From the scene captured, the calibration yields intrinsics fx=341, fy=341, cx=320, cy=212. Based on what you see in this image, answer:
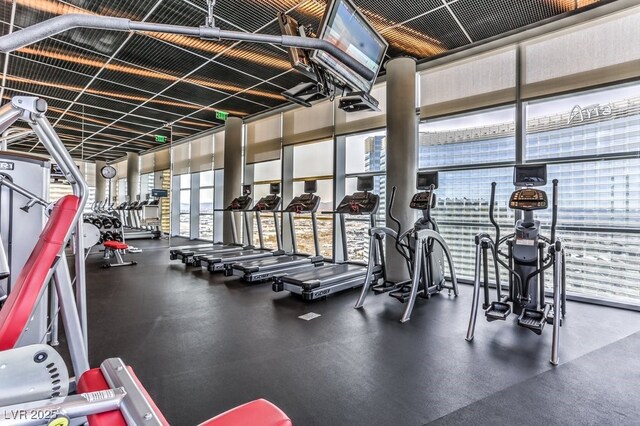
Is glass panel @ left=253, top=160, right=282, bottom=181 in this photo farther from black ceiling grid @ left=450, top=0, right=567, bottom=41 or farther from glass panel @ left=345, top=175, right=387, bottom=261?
black ceiling grid @ left=450, top=0, right=567, bottom=41

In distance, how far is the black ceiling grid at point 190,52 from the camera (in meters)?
4.18

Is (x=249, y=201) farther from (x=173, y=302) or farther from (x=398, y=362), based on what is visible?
(x=398, y=362)

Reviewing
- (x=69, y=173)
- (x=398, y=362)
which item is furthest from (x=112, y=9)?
(x=398, y=362)

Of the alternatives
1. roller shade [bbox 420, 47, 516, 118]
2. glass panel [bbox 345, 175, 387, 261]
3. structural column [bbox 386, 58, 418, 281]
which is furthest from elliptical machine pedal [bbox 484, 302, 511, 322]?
roller shade [bbox 420, 47, 516, 118]

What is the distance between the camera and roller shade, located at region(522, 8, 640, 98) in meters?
4.17

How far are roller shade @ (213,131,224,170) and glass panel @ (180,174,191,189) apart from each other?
1723 mm

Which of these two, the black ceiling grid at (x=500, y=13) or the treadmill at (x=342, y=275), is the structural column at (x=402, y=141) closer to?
the treadmill at (x=342, y=275)

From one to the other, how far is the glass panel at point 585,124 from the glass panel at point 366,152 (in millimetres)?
2420

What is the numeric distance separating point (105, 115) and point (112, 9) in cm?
596

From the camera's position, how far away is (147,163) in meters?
14.6

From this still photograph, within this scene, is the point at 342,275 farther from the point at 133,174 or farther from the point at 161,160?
the point at 133,174

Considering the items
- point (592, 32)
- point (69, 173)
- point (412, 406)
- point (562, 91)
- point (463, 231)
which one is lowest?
point (412, 406)

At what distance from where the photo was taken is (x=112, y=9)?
13.8 feet

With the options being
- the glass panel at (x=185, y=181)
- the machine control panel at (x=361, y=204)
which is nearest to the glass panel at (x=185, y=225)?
the glass panel at (x=185, y=181)
